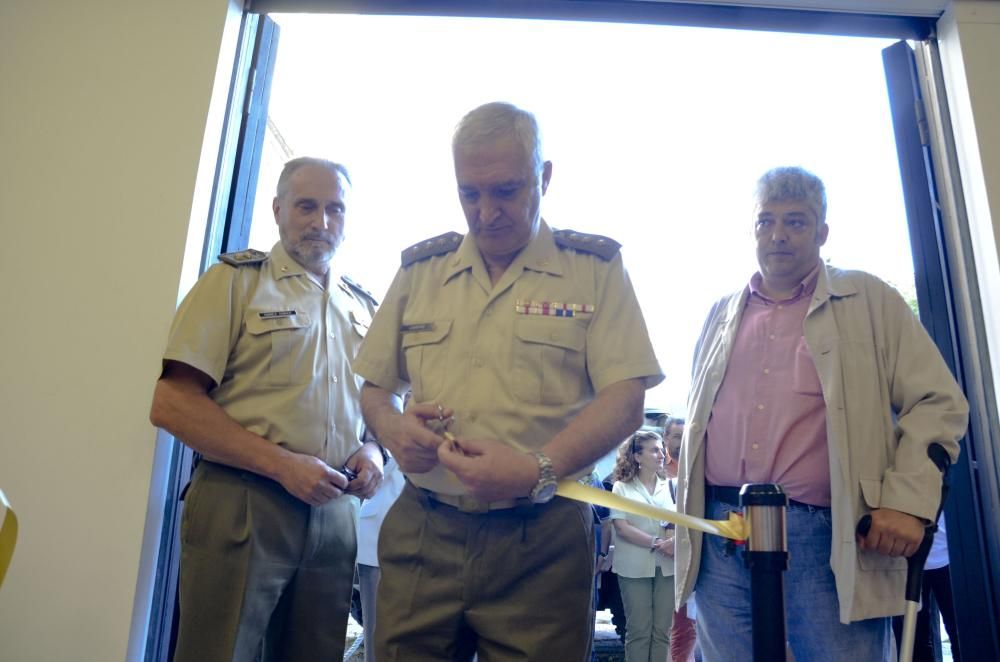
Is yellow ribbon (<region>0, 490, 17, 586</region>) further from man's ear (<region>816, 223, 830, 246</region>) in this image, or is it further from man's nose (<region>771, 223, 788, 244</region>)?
man's ear (<region>816, 223, 830, 246</region>)

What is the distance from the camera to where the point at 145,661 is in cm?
193

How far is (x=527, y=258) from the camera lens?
4.45 feet

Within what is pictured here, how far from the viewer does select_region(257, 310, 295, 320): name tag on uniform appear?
5.52 feet

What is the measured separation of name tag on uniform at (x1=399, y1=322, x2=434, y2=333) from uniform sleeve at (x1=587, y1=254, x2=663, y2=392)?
0.98 feet

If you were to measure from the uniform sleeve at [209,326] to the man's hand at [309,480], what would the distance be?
0.97 feet

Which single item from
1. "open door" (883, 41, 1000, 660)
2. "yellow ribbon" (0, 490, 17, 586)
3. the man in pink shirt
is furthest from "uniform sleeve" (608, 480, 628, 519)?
"yellow ribbon" (0, 490, 17, 586)

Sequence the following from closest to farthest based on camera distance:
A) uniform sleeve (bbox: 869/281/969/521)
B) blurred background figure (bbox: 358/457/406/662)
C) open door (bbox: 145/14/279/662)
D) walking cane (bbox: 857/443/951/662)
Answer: walking cane (bbox: 857/443/951/662) → uniform sleeve (bbox: 869/281/969/521) → open door (bbox: 145/14/279/662) → blurred background figure (bbox: 358/457/406/662)

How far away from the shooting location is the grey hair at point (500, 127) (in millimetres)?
1256

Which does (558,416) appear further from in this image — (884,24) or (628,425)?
(884,24)

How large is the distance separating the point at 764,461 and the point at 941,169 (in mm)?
1388

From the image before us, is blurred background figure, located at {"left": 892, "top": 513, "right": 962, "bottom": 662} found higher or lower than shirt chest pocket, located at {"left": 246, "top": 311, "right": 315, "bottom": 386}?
lower

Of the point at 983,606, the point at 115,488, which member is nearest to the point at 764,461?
the point at 983,606

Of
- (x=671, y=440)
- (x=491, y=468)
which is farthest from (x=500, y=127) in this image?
(x=671, y=440)

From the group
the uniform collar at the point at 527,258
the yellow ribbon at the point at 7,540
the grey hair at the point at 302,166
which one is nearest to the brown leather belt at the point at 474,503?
the uniform collar at the point at 527,258
